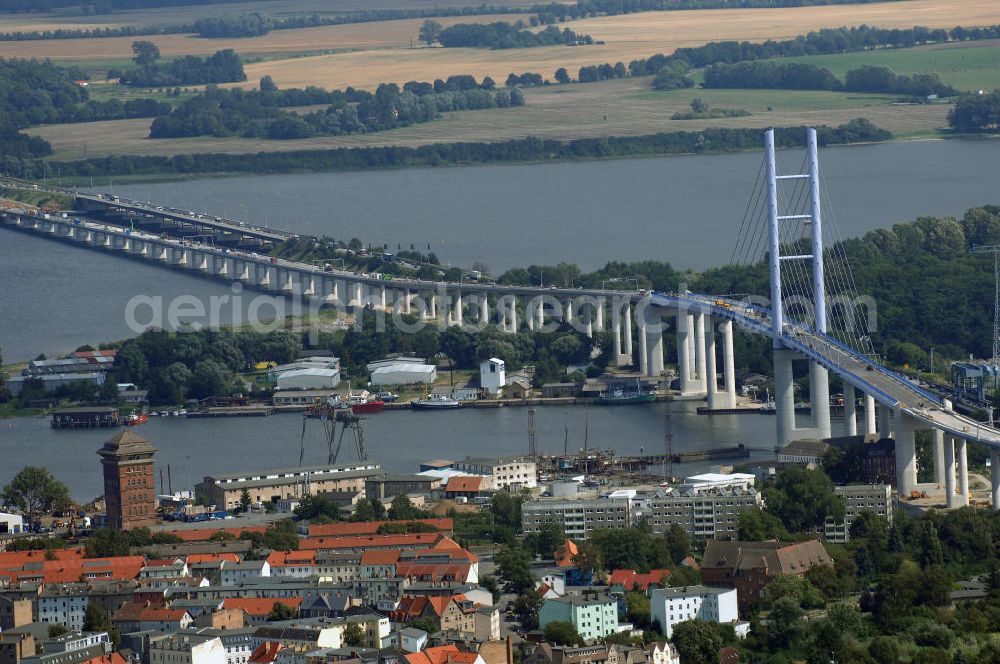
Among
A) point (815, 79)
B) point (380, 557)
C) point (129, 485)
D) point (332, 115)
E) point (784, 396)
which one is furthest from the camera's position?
point (332, 115)

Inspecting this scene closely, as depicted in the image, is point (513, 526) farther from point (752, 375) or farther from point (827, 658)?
point (752, 375)

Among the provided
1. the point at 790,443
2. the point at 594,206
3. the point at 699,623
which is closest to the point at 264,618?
the point at 699,623

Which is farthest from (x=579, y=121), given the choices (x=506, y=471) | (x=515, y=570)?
(x=515, y=570)

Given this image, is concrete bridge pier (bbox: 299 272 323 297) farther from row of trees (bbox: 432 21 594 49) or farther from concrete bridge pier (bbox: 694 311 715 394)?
row of trees (bbox: 432 21 594 49)

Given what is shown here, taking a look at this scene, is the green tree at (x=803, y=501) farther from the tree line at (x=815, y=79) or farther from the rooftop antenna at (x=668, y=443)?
the tree line at (x=815, y=79)

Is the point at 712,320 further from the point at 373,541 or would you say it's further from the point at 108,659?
the point at 108,659

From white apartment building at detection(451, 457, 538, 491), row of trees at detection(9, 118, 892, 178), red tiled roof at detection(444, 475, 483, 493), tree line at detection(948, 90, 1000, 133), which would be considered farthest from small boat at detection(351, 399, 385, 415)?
tree line at detection(948, 90, 1000, 133)
